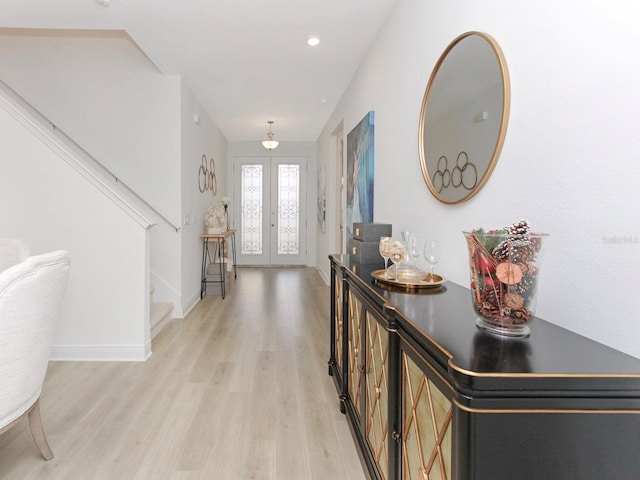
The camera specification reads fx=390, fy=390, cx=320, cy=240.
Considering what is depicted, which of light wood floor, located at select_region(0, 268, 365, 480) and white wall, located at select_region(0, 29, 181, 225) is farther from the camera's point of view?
white wall, located at select_region(0, 29, 181, 225)

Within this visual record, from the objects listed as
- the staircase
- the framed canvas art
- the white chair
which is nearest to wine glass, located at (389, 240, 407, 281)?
the white chair

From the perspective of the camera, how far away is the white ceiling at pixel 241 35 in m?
2.75

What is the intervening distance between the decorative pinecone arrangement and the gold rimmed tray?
56cm

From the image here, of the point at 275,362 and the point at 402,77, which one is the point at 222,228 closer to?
the point at 275,362

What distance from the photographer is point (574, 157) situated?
3.57ft

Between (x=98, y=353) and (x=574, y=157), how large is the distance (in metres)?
3.40

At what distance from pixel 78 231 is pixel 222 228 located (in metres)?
2.68

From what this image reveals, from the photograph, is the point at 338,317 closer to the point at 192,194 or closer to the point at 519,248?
the point at 519,248

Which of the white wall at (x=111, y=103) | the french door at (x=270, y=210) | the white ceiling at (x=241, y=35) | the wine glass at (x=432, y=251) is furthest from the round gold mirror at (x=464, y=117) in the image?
the french door at (x=270, y=210)

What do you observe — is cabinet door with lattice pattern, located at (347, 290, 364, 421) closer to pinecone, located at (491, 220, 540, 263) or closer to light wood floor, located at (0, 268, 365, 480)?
light wood floor, located at (0, 268, 365, 480)

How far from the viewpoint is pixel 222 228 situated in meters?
5.72

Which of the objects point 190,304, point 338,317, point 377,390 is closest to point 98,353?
point 190,304

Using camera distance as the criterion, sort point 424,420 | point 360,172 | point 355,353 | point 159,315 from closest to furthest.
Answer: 1. point 424,420
2. point 355,353
3. point 360,172
4. point 159,315

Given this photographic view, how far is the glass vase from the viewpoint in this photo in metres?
0.94
